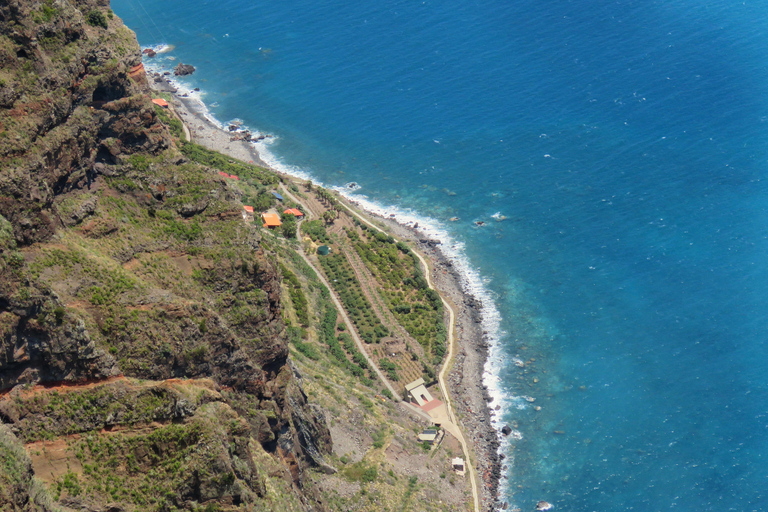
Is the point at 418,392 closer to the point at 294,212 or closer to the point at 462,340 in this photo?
the point at 462,340

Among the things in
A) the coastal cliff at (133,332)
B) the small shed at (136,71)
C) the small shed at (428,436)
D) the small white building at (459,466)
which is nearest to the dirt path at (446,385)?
the small white building at (459,466)

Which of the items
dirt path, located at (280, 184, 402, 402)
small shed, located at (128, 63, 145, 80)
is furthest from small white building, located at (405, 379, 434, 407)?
small shed, located at (128, 63, 145, 80)

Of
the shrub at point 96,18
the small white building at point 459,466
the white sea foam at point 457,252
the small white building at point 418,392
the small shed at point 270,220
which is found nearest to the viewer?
the shrub at point 96,18

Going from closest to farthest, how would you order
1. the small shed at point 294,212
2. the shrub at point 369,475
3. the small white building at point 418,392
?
the shrub at point 369,475 → the small white building at point 418,392 → the small shed at point 294,212

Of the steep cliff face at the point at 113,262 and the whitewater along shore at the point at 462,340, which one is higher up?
the whitewater along shore at the point at 462,340

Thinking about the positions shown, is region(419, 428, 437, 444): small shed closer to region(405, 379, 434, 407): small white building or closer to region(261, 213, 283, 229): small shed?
region(405, 379, 434, 407): small white building

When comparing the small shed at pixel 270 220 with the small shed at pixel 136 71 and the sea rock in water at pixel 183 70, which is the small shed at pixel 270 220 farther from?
the sea rock in water at pixel 183 70

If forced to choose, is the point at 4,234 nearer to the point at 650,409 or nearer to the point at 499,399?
the point at 499,399

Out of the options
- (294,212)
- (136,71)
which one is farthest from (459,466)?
(136,71)

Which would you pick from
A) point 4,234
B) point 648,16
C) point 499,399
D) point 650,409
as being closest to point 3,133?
point 4,234
